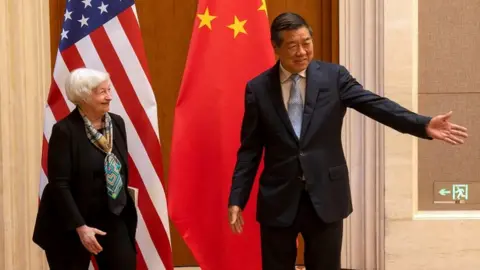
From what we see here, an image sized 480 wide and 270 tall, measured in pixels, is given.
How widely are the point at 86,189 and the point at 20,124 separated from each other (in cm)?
121

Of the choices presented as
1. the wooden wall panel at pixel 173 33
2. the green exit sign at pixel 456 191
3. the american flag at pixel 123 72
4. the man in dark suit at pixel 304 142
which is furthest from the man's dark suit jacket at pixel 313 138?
the green exit sign at pixel 456 191

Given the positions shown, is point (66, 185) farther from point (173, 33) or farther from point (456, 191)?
point (456, 191)

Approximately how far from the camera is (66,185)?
2480mm

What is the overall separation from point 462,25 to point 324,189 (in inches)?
78.1

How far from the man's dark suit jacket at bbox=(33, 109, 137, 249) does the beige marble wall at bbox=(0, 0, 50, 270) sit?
1.01m

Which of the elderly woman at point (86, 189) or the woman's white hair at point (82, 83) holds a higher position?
the woman's white hair at point (82, 83)

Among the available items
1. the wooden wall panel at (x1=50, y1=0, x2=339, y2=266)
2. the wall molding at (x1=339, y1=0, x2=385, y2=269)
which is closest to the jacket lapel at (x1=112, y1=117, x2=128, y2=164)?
the wooden wall panel at (x1=50, y1=0, x2=339, y2=266)

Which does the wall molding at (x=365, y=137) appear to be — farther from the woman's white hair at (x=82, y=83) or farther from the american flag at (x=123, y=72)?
the woman's white hair at (x=82, y=83)

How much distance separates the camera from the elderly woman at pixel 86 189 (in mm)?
2484

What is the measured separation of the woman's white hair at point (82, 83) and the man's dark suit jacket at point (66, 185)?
75 millimetres

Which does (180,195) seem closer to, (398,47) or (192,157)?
(192,157)

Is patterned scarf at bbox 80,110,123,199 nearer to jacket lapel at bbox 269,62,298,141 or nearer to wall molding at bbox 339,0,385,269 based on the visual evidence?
jacket lapel at bbox 269,62,298,141

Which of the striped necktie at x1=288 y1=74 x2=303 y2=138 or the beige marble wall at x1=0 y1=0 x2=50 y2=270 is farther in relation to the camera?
the beige marble wall at x1=0 y1=0 x2=50 y2=270

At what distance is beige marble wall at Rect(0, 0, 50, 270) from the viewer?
11.3 feet
